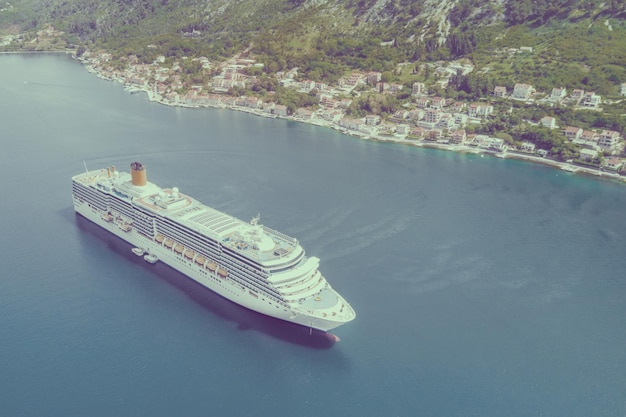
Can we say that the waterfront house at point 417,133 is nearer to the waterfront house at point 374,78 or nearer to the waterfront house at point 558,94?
the waterfront house at point 558,94

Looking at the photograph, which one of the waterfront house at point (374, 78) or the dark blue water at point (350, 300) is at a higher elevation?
the waterfront house at point (374, 78)

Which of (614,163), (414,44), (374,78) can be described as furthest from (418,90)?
(614,163)

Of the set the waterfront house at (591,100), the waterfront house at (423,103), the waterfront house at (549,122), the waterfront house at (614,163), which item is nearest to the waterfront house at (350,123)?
the waterfront house at (423,103)

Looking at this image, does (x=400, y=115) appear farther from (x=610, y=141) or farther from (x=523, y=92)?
(x=610, y=141)

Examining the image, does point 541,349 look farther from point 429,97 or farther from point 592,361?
point 429,97

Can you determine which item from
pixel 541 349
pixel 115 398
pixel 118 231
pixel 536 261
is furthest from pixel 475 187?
pixel 115 398

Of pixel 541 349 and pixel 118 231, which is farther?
pixel 118 231

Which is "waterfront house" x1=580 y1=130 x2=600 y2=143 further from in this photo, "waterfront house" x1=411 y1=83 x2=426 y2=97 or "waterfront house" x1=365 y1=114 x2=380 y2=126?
"waterfront house" x1=411 y1=83 x2=426 y2=97
